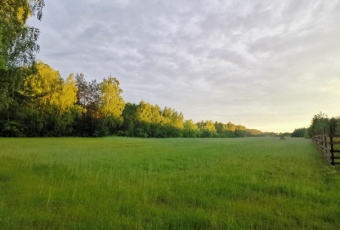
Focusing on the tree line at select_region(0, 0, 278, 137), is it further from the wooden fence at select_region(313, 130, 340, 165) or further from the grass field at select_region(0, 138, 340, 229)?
the wooden fence at select_region(313, 130, 340, 165)

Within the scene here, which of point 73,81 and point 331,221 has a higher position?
point 73,81

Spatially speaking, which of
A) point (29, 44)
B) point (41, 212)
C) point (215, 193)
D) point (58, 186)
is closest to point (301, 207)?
point (215, 193)

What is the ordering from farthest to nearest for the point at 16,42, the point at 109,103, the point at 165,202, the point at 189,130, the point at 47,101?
1. the point at 189,130
2. the point at 109,103
3. the point at 47,101
4. the point at 16,42
5. the point at 165,202

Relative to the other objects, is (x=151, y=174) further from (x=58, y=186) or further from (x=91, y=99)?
(x=91, y=99)

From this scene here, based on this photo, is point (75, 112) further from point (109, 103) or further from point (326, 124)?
point (326, 124)

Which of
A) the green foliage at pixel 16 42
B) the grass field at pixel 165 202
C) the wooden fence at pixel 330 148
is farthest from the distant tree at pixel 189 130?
the grass field at pixel 165 202

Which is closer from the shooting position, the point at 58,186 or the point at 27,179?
the point at 58,186

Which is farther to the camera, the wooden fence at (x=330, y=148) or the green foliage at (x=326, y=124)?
the green foliage at (x=326, y=124)

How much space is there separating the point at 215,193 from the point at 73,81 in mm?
72368

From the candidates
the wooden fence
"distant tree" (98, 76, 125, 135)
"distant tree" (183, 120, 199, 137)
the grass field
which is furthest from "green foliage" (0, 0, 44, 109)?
"distant tree" (183, 120, 199, 137)

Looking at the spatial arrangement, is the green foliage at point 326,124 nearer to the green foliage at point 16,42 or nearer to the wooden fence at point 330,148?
the wooden fence at point 330,148

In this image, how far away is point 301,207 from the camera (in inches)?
323

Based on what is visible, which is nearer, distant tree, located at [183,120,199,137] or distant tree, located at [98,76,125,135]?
distant tree, located at [98,76,125,135]

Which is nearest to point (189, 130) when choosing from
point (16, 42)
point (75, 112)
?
point (75, 112)
